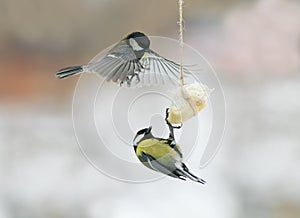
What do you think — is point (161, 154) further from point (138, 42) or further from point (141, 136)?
point (138, 42)

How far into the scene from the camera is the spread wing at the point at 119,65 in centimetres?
117

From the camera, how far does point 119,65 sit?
1.18 metres

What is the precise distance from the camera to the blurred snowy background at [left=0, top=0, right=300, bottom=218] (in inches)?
60.5

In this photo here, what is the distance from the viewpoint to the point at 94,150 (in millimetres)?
1479

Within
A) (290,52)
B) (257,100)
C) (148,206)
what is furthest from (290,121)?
(148,206)

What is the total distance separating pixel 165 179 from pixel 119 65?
0.53 metres

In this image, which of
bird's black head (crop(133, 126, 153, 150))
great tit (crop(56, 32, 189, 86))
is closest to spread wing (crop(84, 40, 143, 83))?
great tit (crop(56, 32, 189, 86))

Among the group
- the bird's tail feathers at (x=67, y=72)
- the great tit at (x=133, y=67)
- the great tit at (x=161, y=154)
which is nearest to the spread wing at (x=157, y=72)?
the great tit at (x=133, y=67)

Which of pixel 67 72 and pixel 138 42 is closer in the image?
pixel 138 42

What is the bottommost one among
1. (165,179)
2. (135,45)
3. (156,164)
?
(156,164)

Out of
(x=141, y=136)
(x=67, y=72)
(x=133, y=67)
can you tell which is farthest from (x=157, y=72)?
(x=67, y=72)

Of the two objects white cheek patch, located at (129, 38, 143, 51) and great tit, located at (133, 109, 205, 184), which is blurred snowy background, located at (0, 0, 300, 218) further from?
great tit, located at (133, 109, 205, 184)

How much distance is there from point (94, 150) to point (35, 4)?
57 cm

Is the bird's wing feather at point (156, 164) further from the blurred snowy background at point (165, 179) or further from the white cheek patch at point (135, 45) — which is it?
the blurred snowy background at point (165, 179)
